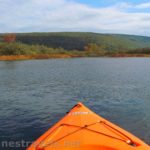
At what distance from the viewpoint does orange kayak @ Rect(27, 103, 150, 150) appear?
34.2 ft

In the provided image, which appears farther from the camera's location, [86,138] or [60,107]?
[60,107]

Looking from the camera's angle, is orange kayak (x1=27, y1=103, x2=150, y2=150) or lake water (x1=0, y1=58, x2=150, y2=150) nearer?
orange kayak (x1=27, y1=103, x2=150, y2=150)

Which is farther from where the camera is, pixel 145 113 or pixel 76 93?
pixel 76 93

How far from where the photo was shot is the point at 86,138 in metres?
11.0

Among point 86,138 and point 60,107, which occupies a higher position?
point 86,138

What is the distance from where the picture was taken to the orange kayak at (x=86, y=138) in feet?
34.2

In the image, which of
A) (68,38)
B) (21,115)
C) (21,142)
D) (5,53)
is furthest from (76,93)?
(68,38)

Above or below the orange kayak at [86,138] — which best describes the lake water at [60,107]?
below

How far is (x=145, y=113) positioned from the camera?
64.3ft

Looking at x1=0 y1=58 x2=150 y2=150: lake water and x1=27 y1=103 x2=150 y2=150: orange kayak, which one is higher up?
x1=27 y1=103 x2=150 y2=150: orange kayak

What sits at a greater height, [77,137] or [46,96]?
[77,137]

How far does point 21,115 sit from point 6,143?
5.12 m

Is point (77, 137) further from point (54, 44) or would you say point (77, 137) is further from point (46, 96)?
point (54, 44)

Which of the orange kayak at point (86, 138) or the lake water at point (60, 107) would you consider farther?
the lake water at point (60, 107)
